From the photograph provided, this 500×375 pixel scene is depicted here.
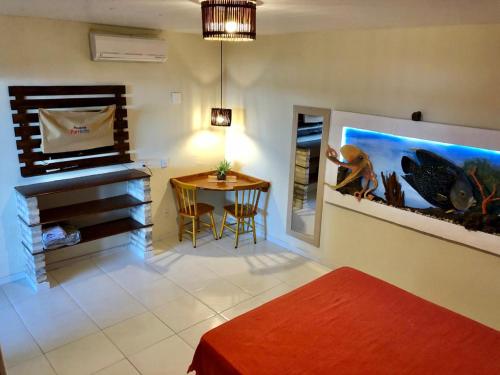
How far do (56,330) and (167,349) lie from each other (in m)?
0.99

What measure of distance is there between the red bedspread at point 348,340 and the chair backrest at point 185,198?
233cm

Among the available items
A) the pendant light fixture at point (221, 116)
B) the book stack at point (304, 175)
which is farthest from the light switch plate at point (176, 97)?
the book stack at point (304, 175)

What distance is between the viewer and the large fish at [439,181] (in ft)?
10.9

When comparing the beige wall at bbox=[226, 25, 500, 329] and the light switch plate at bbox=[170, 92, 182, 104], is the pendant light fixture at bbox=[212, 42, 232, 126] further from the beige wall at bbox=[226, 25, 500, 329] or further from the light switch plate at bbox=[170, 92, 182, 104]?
the light switch plate at bbox=[170, 92, 182, 104]

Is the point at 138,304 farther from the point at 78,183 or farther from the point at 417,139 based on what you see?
the point at 417,139

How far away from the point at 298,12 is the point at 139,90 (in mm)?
2312

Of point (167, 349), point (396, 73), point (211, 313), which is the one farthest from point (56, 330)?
point (396, 73)

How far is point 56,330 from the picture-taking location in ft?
11.2

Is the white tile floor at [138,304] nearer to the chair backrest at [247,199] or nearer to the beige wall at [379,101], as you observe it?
the chair backrest at [247,199]

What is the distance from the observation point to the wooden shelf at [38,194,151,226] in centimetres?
404

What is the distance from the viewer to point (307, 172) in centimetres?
462

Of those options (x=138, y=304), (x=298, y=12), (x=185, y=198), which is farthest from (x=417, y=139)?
(x=138, y=304)

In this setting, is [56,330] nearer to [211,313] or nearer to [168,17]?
[211,313]

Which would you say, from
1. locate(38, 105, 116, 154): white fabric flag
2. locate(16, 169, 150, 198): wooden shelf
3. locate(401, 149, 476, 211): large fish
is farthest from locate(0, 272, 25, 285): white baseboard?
locate(401, 149, 476, 211): large fish
